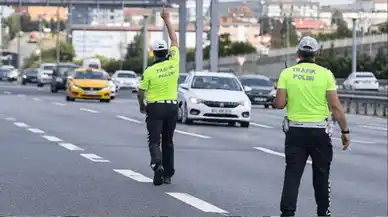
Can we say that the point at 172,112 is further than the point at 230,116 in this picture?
No

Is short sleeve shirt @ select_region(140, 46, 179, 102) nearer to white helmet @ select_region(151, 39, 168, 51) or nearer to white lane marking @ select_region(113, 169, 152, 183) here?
white helmet @ select_region(151, 39, 168, 51)

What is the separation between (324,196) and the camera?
35.7ft

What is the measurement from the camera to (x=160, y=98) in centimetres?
1446

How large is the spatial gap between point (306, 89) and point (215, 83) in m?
23.2

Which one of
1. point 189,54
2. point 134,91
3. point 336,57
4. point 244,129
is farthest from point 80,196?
point 189,54

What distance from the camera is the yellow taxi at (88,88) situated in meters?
49.1

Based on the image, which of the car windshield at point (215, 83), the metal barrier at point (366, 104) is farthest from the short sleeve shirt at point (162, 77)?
the metal barrier at point (366, 104)

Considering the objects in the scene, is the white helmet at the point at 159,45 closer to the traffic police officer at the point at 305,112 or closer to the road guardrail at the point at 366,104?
the traffic police officer at the point at 305,112

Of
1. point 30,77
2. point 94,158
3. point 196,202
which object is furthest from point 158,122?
point 30,77

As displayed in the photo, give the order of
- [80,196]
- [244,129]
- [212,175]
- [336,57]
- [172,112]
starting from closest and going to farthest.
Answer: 1. [80,196]
2. [172,112]
3. [212,175]
4. [244,129]
5. [336,57]

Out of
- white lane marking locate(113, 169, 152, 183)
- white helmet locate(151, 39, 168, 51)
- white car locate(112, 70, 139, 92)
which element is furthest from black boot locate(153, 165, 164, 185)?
white car locate(112, 70, 139, 92)

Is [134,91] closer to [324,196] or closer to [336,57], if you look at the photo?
[336,57]

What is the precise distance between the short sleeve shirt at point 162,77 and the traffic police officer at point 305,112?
3757mm

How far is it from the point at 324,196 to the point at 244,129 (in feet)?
68.7
